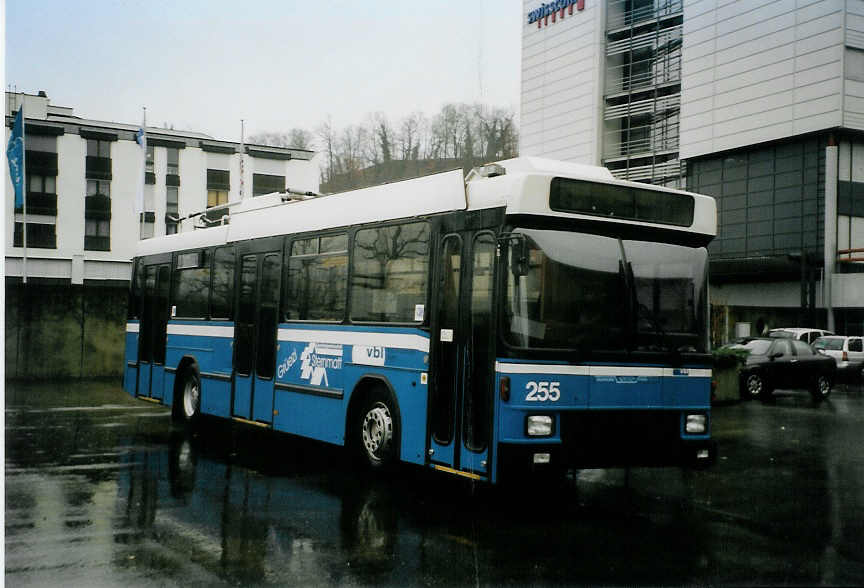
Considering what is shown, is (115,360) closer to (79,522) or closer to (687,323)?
(79,522)

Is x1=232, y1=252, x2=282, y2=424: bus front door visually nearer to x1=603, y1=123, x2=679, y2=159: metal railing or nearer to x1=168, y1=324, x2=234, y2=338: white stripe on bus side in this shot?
x1=168, y1=324, x2=234, y2=338: white stripe on bus side

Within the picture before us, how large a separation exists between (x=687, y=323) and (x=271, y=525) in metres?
4.24

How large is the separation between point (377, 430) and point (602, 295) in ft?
10.1

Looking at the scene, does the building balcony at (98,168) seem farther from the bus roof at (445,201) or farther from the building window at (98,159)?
the bus roof at (445,201)

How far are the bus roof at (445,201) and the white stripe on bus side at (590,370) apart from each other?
1.33 meters

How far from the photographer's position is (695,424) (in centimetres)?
875

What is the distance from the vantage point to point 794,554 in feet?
22.6

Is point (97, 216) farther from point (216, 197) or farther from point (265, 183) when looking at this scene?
point (265, 183)

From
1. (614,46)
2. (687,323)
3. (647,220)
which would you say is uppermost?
(614,46)

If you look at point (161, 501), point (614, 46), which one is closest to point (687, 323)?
point (161, 501)

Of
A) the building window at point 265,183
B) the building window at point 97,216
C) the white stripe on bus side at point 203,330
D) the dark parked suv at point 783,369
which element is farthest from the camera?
the building window at point 265,183

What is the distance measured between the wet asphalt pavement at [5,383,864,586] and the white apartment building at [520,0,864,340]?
6.26 m

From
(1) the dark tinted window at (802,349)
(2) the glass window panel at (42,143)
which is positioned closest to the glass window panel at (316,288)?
(1) the dark tinted window at (802,349)

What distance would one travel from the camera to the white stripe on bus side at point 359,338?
931 centimetres
